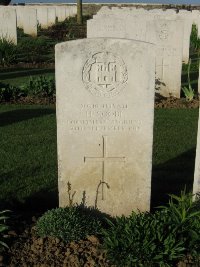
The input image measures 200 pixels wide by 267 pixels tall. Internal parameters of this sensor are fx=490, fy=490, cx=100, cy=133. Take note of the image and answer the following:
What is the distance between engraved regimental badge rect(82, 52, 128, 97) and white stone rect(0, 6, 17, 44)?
13193 millimetres

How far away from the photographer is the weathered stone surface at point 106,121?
4.38m

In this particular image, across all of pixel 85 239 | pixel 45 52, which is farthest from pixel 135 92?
pixel 45 52

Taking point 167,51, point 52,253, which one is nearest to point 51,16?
point 167,51

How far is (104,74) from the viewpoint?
4.44m

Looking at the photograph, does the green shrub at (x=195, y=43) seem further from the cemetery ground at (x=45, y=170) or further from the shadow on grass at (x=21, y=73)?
the cemetery ground at (x=45, y=170)

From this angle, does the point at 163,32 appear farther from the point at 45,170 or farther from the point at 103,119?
the point at 103,119

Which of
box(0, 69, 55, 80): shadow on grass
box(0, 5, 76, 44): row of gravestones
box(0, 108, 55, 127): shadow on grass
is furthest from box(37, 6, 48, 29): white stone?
box(0, 108, 55, 127): shadow on grass

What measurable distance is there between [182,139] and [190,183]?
5.61 ft

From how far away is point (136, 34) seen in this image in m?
14.6

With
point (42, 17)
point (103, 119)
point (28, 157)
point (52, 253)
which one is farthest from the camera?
point (42, 17)

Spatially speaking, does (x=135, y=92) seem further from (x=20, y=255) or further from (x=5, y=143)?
(x=5, y=143)

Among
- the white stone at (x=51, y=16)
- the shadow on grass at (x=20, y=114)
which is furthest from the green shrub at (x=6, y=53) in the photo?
the white stone at (x=51, y=16)

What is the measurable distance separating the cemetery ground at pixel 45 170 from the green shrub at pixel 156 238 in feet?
0.06

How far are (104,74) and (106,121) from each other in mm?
440
